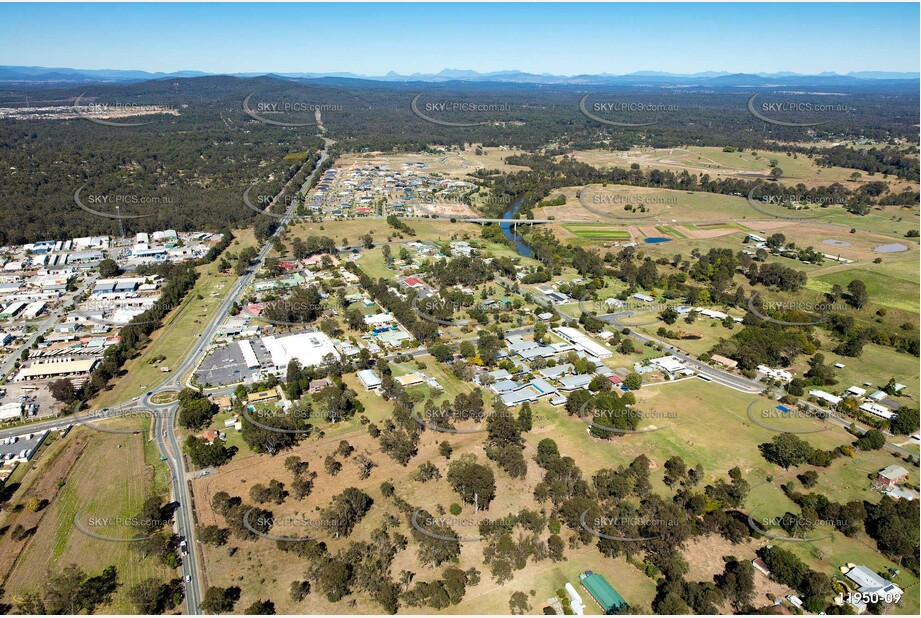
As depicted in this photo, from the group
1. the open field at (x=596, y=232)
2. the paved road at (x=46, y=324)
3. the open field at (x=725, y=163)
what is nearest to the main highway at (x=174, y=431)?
the paved road at (x=46, y=324)

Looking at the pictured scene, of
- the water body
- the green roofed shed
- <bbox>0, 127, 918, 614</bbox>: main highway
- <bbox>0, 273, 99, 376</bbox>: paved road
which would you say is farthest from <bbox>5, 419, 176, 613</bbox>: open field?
the water body

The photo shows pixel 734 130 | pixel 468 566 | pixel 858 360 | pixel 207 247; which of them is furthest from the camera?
pixel 734 130

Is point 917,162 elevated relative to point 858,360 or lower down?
elevated

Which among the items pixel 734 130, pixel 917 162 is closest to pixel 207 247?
pixel 917 162

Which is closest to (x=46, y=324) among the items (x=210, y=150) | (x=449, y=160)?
(x=210, y=150)

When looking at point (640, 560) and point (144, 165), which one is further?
point (144, 165)

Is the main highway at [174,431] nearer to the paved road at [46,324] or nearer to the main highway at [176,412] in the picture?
the main highway at [176,412]

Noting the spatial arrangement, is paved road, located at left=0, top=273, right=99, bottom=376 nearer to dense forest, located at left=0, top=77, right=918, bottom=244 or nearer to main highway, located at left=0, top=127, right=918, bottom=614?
main highway, located at left=0, top=127, right=918, bottom=614

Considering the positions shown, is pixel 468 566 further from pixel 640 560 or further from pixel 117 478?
pixel 117 478
